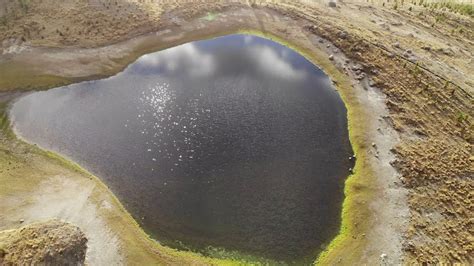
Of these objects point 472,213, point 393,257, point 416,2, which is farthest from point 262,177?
point 416,2

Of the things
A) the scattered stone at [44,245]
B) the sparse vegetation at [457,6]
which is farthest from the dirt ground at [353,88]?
the scattered stone at [44,245]

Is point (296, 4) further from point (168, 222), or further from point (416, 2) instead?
point (168, 222)

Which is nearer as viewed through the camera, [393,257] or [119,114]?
[393,257]

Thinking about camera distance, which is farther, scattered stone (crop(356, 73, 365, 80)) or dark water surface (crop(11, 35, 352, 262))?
scattered stone (crop(356, 73, 365, 80))

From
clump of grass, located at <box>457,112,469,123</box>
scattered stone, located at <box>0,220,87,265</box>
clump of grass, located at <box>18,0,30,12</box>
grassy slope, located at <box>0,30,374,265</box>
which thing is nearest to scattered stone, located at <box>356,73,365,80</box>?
grassy slope, located at <box>0,30,374,265</box>

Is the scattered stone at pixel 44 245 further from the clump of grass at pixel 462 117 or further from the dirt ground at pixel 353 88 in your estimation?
the clump of grass at pixel 462 117

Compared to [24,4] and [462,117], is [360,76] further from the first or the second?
[24,4]

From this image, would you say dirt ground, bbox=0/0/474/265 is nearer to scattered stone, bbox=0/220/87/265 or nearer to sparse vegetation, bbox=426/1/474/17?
sparse vegetation, bbox=426/1/474/17
